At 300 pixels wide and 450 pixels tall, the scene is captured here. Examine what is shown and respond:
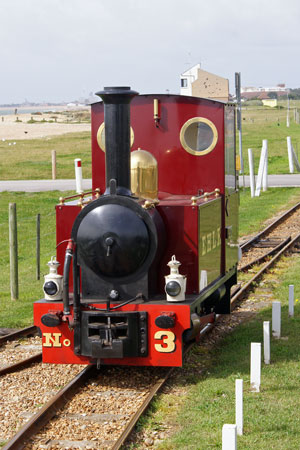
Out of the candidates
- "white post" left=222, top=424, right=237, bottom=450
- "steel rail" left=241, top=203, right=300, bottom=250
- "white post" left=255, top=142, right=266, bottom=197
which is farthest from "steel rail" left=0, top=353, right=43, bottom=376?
"white post" left=255, top=142, right=266, bottom=197

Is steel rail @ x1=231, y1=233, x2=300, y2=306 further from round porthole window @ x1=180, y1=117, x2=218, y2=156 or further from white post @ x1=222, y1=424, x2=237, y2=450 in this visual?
white post @ x1=222, y1=424, x2=237, y2=450

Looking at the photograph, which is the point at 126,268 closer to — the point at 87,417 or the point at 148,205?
the point at 148,205

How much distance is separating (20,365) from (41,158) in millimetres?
35590

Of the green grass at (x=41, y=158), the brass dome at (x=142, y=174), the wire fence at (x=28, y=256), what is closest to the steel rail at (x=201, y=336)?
the brass dome at (x=142, y=174)

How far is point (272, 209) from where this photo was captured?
24375mm

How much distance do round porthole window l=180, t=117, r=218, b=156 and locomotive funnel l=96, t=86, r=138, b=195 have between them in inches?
61.9

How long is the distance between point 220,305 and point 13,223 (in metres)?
3.97

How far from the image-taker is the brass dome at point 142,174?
28.6ft

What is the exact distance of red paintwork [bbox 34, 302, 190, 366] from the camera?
7.98 metres

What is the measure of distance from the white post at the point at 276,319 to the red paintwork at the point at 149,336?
7.35ft

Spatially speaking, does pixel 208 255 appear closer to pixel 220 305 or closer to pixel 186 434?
pixel 220 305

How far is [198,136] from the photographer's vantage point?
9.67 metres

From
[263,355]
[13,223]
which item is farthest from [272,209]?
[263,355]

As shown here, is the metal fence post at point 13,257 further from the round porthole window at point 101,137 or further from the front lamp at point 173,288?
the front lamp at point 173,288
